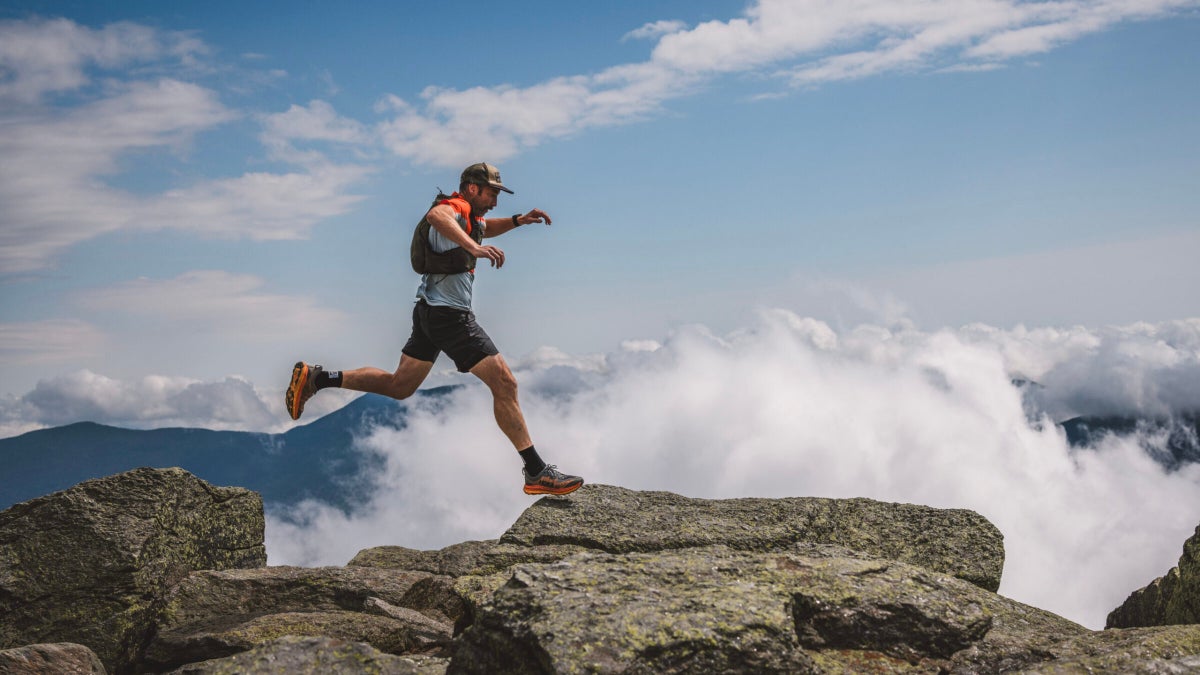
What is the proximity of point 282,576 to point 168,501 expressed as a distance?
1857mm

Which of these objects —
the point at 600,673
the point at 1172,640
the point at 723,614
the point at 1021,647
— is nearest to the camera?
the point at 600,673

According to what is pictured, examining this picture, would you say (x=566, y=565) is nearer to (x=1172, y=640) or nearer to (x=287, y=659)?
(x=287, y=659)

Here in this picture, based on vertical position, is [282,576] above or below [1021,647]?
above

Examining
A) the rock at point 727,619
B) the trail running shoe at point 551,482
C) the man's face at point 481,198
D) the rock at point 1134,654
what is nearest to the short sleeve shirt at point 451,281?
the man's face at point 481,198

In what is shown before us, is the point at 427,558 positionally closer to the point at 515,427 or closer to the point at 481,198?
the point at 515,427

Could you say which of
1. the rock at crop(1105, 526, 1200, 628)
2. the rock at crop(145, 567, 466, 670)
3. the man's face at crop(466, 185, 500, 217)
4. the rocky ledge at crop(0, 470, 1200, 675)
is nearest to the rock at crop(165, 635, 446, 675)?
the rocky ledge at crop(0, 470, 1200, 675)

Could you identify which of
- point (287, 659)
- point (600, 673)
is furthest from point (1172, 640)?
point (287, 659)

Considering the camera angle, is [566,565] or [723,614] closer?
[723,614]

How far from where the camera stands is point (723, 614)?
611 centimetres

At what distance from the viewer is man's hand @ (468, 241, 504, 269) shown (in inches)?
412

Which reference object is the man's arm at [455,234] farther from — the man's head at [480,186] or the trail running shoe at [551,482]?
the trail running shoe at [551,482]

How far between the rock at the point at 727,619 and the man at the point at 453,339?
15.0ft

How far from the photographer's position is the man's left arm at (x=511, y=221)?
12992 millimetres

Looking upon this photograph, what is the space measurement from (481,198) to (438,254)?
41.1 inches
